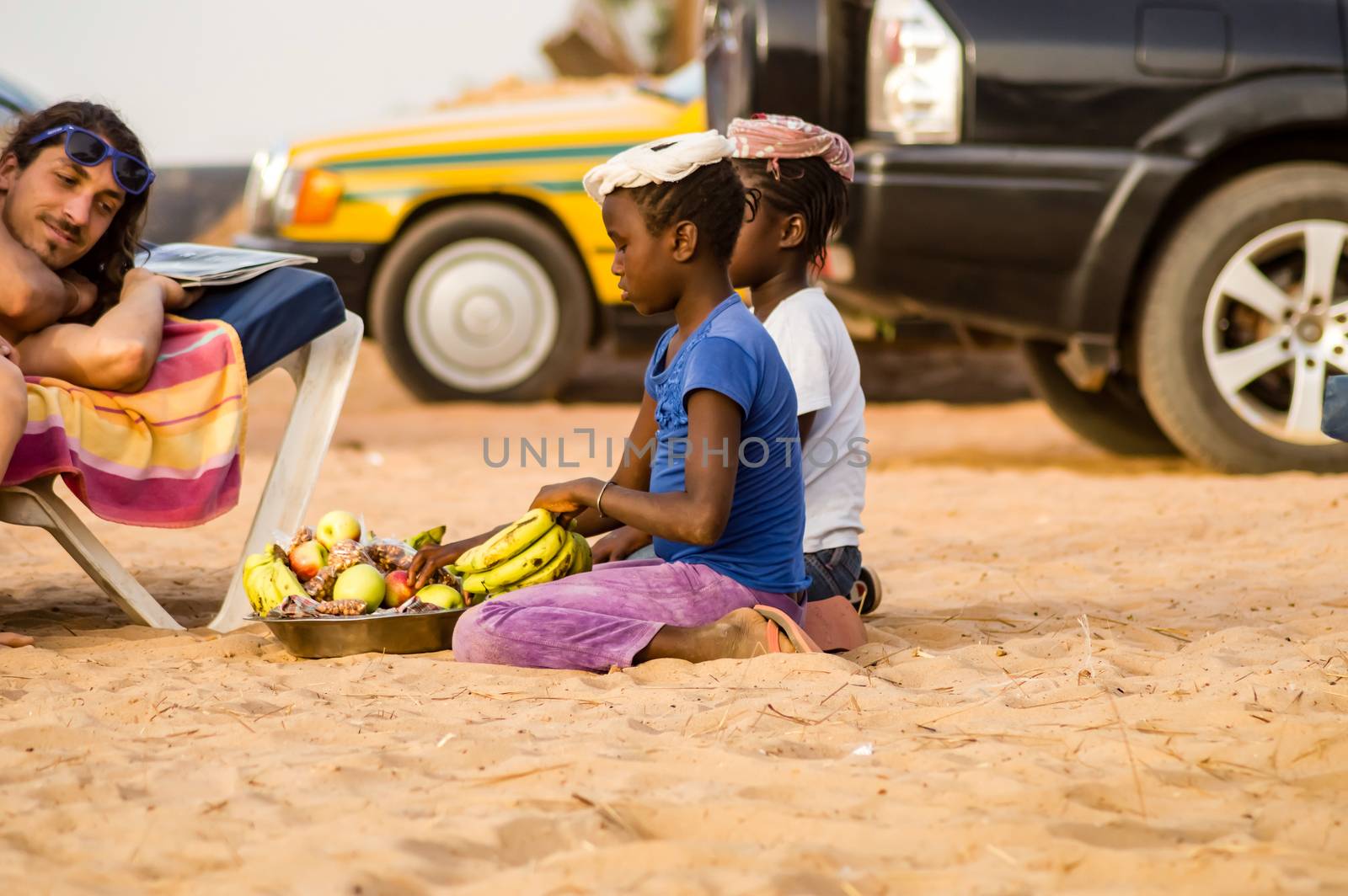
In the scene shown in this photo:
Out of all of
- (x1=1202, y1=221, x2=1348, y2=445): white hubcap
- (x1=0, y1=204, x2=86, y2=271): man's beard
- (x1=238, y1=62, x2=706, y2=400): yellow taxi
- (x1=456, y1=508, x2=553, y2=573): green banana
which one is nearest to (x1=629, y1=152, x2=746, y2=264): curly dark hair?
(x1=456, y1=508, x2=553, y2=573): green banana

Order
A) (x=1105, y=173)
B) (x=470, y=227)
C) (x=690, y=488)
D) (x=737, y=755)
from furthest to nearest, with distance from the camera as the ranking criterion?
(x=470, y=227)
(x=1105, y=173)
(x=690, y=488)
(x=737, y=755)

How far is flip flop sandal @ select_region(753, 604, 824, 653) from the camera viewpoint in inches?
140

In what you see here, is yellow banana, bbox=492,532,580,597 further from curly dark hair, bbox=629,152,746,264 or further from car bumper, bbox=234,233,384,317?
car bumper, bbox=234,233,384,317

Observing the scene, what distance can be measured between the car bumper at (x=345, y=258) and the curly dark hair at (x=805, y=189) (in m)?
5.72

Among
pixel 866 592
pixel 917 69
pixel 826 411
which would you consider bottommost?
pixel 866 592

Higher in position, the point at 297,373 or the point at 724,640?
the point at 297,373

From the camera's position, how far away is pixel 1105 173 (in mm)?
6535

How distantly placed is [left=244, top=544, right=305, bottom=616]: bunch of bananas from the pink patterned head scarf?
161cm

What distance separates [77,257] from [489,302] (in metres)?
5.33

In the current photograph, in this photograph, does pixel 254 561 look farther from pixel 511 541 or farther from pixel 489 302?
pixel 489 302

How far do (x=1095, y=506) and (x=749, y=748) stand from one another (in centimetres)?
384

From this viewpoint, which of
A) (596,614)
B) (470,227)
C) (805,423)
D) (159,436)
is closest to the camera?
(596,614)

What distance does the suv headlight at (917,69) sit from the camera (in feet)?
21.7

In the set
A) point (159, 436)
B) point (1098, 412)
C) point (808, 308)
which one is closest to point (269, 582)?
point (159, 436)
